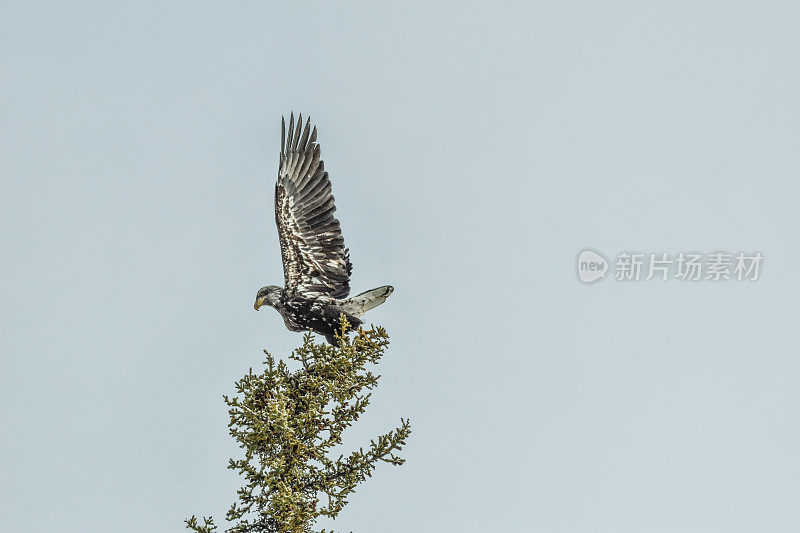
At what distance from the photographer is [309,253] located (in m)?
15.7

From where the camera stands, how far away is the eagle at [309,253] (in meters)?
15.2

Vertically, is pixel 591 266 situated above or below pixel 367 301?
above

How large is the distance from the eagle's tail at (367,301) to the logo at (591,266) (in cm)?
504

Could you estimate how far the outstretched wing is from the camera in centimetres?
1560

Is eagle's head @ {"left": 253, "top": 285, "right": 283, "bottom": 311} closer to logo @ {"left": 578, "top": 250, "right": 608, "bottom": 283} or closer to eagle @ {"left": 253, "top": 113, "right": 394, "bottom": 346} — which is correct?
eagle @ {"left": 253, "top": 113, "right": 394, "bottom": 346}

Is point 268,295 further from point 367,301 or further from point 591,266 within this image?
point 591,266

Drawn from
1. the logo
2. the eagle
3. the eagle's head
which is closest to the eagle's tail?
the eagle

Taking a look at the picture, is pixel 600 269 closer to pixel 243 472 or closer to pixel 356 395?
pixel 356 395

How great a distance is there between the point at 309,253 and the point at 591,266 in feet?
19.5

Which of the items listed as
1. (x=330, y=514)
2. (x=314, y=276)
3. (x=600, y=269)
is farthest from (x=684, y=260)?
(x=330, y=514)

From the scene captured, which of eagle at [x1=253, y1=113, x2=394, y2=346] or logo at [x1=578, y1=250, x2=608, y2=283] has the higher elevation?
logo at [x1=578, y1=250, x2=608, y2=283]

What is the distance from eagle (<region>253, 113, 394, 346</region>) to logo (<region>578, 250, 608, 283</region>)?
5.08 m

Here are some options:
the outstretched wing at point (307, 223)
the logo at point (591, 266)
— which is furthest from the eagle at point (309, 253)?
the logo at point (591, 266)

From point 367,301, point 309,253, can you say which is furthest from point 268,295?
point 367,301
